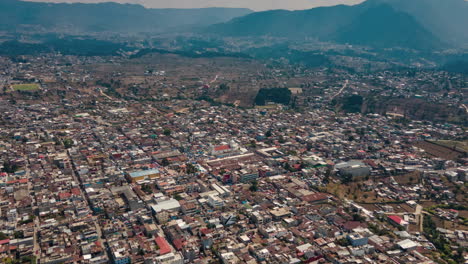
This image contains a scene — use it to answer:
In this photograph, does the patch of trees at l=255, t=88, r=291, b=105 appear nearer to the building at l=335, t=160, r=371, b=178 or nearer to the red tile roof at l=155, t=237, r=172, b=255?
the building at l=335, t=160, r=371, b=178

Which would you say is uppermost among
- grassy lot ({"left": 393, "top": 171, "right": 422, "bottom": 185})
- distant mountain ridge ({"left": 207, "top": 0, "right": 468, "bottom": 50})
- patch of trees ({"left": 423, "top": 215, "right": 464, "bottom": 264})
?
distant mountain ridge ({"left": 207, "top": 0, "right": 468, "bottom": 50})

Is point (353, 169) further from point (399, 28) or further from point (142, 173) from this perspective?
point (399, 28)

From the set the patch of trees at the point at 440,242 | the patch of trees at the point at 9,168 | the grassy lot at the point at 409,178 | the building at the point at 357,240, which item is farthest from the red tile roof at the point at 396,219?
the patch of trees at the point at 9,168

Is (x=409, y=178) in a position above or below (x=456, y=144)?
below

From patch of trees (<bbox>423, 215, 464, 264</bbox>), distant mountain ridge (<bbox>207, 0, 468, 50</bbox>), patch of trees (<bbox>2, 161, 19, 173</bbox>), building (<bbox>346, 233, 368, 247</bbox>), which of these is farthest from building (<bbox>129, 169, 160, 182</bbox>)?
distant mountain ridge (<bbox>207, 0, 468, 50</bbox>)

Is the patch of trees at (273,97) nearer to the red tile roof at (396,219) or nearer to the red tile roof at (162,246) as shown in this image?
the red tile roof at (396,219)

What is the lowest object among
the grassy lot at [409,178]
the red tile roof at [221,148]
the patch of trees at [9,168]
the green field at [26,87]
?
the patch of trees at [9,168]

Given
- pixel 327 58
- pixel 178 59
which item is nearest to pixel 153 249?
pixel 178 59

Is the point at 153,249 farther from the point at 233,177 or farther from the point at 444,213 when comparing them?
the point at 444,213

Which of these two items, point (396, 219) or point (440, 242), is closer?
point (440, 242)

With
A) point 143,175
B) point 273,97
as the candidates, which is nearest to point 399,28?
point 273,97
